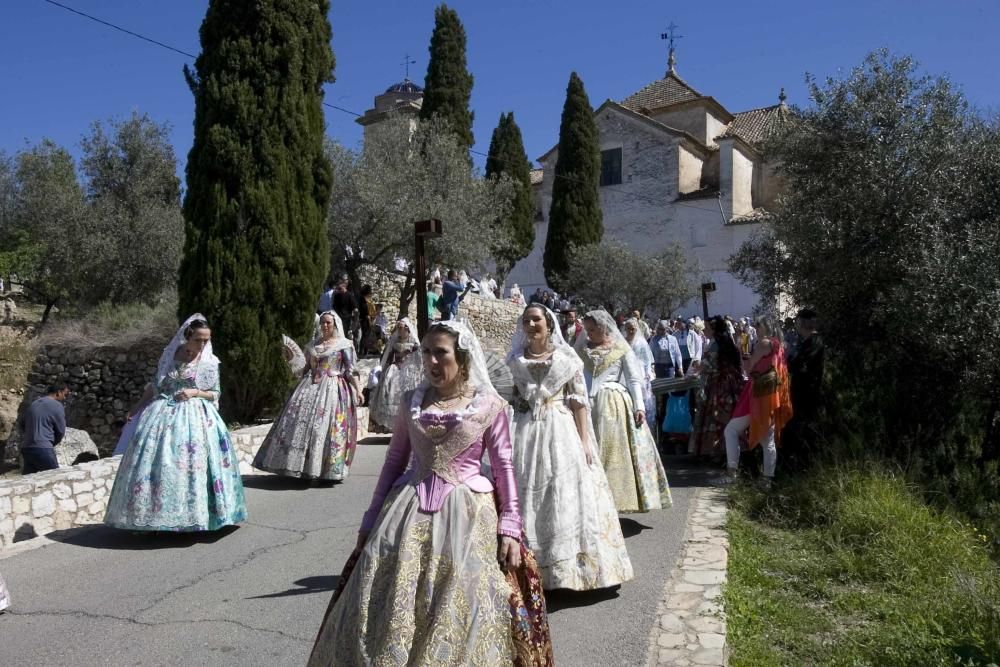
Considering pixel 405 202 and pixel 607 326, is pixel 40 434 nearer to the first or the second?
pixel 607 326

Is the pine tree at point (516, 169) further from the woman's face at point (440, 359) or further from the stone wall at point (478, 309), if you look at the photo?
the woman's face at point (440, 359)

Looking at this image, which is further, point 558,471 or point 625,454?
point 625,454

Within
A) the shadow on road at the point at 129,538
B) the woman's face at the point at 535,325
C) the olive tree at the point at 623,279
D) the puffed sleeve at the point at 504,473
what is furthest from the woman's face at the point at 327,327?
the olive tree at the point at 623,279

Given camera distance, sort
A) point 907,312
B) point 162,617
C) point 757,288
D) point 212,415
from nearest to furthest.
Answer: point 162,617 < point 212,415 < point 907,312 < point 757,288

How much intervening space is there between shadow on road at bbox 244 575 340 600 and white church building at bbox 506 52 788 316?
97.2ft

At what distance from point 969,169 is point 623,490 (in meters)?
5.83

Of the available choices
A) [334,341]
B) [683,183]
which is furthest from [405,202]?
[683,183]

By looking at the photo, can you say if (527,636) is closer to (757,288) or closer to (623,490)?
(623,490)

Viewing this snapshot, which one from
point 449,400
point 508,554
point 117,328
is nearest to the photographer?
point 508,554

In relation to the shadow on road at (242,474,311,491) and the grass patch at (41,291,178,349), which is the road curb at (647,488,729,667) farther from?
the grass patch at (41,291,178,349)

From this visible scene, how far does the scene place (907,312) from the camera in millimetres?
8000

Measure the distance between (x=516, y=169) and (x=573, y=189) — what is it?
10.3 ft

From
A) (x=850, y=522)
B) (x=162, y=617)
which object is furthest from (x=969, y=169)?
(x=162, y=617)

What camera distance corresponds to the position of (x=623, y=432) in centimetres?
627
